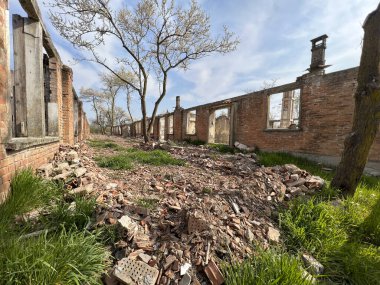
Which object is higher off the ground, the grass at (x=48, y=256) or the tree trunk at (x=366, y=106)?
the tree trunk at (x=366, y=106)

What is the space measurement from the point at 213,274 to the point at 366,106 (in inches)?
139

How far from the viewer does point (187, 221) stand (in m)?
2.19

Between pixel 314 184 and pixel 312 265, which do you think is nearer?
pixel 312 265

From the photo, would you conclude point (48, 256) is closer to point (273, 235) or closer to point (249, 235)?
point (249, 235)

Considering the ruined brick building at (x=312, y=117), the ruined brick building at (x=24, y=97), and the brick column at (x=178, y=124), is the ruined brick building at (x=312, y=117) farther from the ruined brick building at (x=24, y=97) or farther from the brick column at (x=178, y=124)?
the ruined brick building at (x=24, y=97)

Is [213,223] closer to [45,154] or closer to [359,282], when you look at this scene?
[359,282]

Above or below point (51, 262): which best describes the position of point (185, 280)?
below

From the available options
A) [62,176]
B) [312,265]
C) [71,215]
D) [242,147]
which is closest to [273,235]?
[312,265]

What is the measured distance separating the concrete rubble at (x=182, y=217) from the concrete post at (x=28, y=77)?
88 centimetres

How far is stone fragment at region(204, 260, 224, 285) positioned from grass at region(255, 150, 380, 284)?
3.39ft

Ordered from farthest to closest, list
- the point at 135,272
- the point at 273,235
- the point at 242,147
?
the point at 242,147 → the point at 273,235 → the point at 135,272

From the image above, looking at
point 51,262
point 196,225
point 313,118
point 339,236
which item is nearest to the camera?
point 51,262

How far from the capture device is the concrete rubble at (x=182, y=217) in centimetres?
171

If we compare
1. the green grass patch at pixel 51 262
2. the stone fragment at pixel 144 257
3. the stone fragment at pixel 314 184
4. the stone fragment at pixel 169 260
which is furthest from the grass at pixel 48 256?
the stone fragment at pixel 314 184
